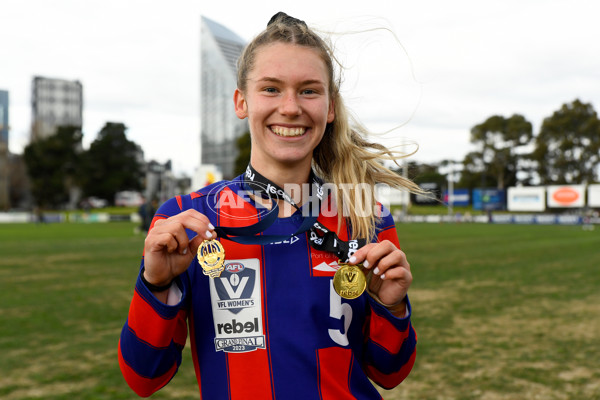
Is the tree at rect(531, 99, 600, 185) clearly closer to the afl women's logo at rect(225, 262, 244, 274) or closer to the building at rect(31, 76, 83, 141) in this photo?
the afl women's logo at rect(225, 262, 244, 274)

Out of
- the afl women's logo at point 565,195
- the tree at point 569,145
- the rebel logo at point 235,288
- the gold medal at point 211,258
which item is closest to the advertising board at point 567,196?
the afl women's logo at point 565,195

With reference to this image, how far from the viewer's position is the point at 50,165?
232ft

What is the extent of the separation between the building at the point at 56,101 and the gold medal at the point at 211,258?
100327 mm

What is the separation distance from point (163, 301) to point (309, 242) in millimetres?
497

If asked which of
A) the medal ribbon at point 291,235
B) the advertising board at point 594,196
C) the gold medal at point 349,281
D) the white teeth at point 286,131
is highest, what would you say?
the advertising board at point 594,196

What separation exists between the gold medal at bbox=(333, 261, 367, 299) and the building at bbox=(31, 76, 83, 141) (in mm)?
100400

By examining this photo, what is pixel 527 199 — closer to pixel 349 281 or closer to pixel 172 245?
pixel 349 281

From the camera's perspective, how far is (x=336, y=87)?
77.0 inches

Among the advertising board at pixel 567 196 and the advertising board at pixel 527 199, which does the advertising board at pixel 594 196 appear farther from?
the advertising board at pixel 527 199

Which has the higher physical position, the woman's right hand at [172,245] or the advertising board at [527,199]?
the advertising board at [527,199]

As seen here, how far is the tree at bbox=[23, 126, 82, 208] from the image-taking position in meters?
70.4

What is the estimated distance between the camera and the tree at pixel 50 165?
231 feet

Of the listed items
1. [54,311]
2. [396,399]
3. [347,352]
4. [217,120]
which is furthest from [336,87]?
[217,120]

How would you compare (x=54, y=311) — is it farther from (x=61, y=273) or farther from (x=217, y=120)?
(x=217, y=120)
